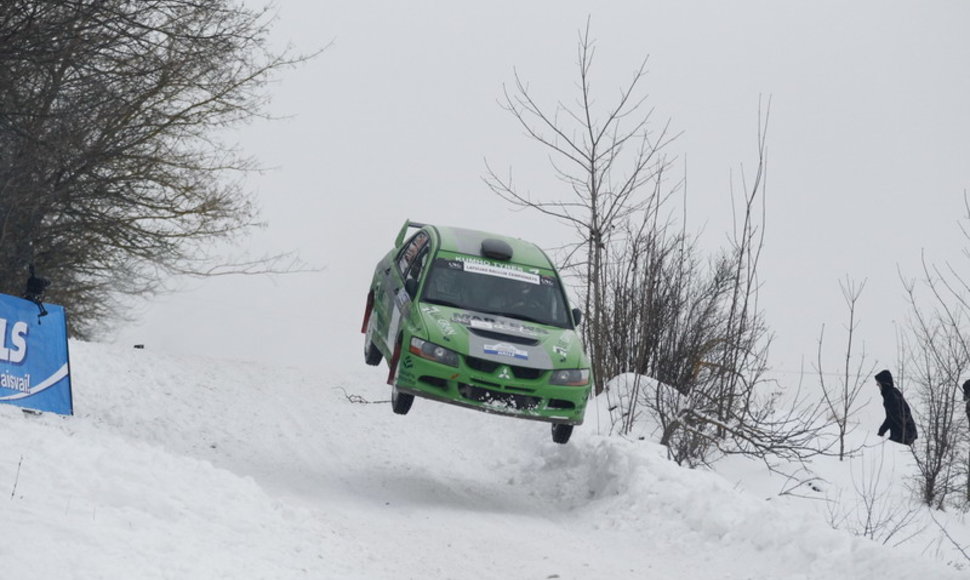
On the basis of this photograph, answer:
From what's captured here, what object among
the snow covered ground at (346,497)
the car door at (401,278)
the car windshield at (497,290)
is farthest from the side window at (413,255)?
the snow covered ground at (346,497)

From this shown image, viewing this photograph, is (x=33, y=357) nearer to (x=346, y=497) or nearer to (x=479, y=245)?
(x=346, y=497)

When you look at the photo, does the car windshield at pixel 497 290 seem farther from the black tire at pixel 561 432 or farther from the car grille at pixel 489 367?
the black tire at pixel 561 432

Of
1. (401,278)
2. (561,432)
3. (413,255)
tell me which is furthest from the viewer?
(413,255)

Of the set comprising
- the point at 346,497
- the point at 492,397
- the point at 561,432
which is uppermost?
the point at 492,397

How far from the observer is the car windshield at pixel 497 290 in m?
11.6

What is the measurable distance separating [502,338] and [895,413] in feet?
45.8

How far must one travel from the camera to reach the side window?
12.5 meters

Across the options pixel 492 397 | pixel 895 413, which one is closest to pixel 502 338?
pixel 492 397

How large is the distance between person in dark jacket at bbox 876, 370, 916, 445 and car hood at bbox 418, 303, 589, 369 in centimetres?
1203

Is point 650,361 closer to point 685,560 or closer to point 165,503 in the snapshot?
point 685,560

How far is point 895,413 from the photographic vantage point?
72.4 ft

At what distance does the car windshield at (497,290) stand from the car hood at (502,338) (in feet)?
0.90

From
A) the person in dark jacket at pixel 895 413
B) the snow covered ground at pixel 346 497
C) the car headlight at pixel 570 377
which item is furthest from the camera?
the person in dark jacket at pixel 895 413

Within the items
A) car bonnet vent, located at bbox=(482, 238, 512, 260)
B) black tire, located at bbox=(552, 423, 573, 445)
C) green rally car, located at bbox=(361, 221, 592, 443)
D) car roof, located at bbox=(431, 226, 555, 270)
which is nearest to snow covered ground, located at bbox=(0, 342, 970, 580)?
black tire, located at bbox=(552, 423, 573, 445)
